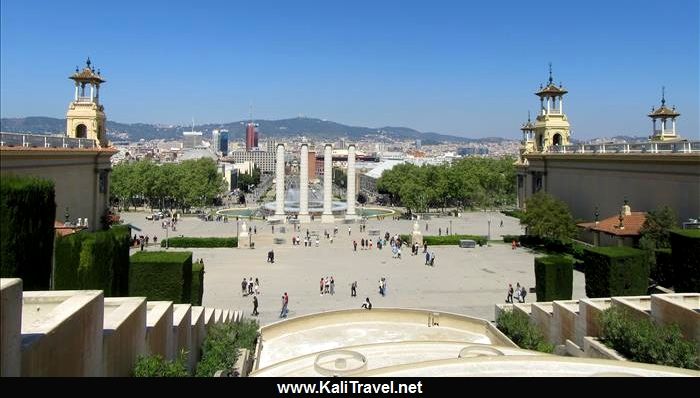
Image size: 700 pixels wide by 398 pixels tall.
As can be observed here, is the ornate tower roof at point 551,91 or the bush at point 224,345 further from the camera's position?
the ornate tower roof at point 551,91

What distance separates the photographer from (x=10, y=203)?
8758 millimetres

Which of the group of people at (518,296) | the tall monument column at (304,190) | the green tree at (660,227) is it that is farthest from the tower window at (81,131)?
the green tree at (660,227)

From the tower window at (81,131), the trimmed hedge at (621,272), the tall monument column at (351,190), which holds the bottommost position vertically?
the trimmed hedge at (621,272)

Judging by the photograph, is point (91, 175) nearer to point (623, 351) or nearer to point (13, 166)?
point (13, 166)

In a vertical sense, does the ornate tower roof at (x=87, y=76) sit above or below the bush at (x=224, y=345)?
above

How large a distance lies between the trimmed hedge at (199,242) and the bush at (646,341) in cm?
3443

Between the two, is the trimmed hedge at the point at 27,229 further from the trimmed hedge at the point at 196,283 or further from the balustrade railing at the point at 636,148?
the balustrade railing at the point at 636,148

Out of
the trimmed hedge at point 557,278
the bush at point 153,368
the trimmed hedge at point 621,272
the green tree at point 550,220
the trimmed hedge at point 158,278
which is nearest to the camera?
the bush at point 153,368

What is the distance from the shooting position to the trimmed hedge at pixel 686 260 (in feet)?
58.3

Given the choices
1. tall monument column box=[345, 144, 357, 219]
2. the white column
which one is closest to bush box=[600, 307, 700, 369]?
tall monument column box=[345, 144, 357, 219]

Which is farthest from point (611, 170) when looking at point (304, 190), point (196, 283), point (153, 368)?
point (153, 368)

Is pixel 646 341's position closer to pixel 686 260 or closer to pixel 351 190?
pixel 686 260
